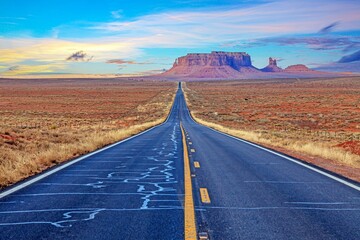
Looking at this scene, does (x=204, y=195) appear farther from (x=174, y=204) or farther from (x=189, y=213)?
(x=189, y=213)

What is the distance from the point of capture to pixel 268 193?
792 cm

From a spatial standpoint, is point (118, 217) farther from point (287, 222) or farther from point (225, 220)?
point (287, 222)

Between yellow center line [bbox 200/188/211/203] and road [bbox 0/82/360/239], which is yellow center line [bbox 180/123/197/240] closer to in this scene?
road [bbox 0/82/360/239]

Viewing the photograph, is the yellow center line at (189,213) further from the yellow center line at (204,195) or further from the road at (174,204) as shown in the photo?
the yellow center line at (204,195)

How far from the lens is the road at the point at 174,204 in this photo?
17.5 feet

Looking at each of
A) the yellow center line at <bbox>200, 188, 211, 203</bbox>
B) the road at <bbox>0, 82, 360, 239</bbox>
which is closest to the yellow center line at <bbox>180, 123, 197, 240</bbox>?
the road at <bbox>0, 82, 360, 239</bbox>

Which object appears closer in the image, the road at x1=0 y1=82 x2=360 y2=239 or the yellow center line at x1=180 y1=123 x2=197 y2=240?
the yellow center line at x1=180 y1=123 x2=197 y2=240

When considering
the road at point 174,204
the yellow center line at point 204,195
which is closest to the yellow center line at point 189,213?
the road at point 174,204

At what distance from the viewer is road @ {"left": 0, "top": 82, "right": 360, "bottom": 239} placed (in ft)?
17.5

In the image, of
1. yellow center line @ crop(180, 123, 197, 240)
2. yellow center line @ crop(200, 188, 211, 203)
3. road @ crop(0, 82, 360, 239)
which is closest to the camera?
yellow center line @ crop(180, 123, 197, 240)

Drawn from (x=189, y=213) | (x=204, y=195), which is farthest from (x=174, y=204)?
(x=204, y=195)

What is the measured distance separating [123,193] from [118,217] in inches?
70.8

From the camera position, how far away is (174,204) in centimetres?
687

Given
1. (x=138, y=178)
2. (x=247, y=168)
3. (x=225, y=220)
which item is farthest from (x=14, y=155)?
(x=225, y=220)
